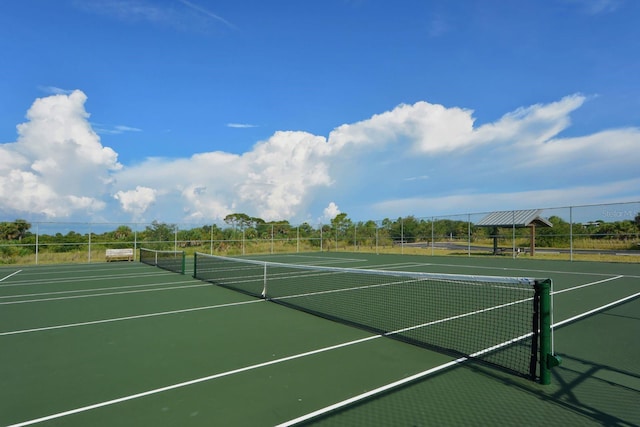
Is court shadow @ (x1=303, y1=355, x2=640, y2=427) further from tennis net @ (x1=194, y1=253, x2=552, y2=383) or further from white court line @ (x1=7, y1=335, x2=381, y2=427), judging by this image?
white court line @ (x1=7, y1=335, x2=381, y2=427)

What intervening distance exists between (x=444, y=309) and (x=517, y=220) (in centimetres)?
1868

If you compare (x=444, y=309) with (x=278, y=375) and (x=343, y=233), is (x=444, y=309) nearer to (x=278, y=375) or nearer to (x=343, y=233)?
(x=278, y=375)

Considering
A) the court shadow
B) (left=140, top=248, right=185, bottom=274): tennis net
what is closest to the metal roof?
(left=140, top=248, right=185, bottom=274): tennis net

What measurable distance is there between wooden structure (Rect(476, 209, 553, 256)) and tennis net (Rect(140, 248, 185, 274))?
19.3m

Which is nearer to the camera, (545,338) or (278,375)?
(545,338)

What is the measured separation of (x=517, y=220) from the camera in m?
23.0

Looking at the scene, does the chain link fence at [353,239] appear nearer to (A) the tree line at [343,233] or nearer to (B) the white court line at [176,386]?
(A) the tree line at [343,233]

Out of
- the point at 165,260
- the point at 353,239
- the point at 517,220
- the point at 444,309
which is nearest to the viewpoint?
the point at 444,309

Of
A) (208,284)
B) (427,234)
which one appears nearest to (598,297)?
(208,284)

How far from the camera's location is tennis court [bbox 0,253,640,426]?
3.23m

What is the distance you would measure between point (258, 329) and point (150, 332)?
176 cm

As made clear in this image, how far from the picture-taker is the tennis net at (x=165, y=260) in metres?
15.5

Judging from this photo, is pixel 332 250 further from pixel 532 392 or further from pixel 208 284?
pixel 532 392

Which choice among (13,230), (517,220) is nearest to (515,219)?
(517,220)
